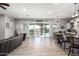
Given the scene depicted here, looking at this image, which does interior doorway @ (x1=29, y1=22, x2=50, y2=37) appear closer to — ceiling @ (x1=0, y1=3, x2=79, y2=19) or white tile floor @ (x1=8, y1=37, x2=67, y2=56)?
white tile floor @ (x1=8, y1=37, x2=67, y2=56)

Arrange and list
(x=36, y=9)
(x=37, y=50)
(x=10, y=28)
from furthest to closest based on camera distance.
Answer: (x=10, y=28) < (x=36, y=9) < (x=37, y=50)

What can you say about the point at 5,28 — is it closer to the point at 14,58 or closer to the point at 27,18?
the point at 27,18

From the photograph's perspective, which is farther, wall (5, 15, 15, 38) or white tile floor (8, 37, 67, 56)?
wall (5, 15, 15, 38)

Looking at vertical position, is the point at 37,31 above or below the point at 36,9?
below

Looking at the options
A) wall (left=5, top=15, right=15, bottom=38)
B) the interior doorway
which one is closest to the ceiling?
wall (left=5, top=15, right=15, bottom=38)

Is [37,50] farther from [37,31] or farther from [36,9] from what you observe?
[36,9]

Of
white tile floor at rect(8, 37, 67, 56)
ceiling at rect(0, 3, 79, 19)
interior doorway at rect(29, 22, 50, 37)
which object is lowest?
white tile floor at rect(8, 37, 67, 56)

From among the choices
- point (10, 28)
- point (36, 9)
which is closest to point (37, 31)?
point (36, 9)

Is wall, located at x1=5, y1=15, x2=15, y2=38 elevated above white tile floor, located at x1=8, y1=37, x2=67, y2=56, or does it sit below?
above

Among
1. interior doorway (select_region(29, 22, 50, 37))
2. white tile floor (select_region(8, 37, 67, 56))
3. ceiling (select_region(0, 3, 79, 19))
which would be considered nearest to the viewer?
white tile floor (select_region(8, 37, 67, 56))

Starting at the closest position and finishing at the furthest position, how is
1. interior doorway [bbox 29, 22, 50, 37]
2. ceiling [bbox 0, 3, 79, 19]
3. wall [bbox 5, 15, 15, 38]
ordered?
ceiling [bbox 0, 3, 79, 19], interior doorway [bbox 29, 22, 50, 37], wall [bbox 5, 15, 15, 38]

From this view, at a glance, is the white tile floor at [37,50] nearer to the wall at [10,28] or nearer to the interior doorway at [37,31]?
the interior doorway at [37,31]

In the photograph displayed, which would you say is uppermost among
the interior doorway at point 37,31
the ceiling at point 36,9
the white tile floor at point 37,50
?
the ceiling at point 36,9

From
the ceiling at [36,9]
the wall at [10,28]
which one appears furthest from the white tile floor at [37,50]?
the ceiling at [36,9]
